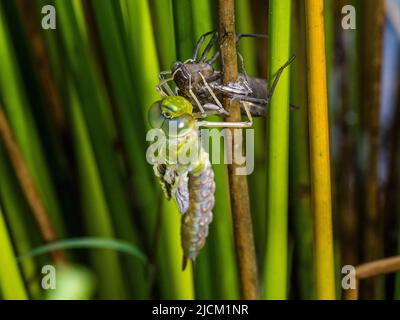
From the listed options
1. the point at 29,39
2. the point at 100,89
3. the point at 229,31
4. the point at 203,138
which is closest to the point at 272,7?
the point at 229,31

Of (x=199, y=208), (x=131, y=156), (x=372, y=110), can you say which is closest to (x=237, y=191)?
(x=199, y=208)

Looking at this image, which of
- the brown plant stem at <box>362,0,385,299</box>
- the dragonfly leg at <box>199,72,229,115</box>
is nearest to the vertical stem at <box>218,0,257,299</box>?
the dragonfly leg at <box>199,72,229,115</box>

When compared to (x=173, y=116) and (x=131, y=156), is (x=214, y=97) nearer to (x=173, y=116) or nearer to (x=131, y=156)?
(x=173, y=116)

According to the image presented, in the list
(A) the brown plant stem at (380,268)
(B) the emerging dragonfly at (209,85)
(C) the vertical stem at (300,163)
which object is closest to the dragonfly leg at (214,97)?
→ (B) the emerging dragonfly at (209,85)

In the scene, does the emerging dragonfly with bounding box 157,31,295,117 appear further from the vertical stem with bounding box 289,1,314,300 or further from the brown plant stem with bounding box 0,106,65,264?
the brown plant stem with bounding box 0,106,65,264

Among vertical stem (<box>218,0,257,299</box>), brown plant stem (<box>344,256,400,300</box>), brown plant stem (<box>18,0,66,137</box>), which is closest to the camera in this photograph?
vertical stem (<box>218,0,257,299</box>)

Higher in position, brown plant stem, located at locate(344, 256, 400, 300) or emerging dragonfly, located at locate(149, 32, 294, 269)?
emerging dragonfly, located at locate(149, 32, 294, 269)

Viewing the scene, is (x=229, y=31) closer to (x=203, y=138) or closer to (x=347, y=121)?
(x=203, y=138)
